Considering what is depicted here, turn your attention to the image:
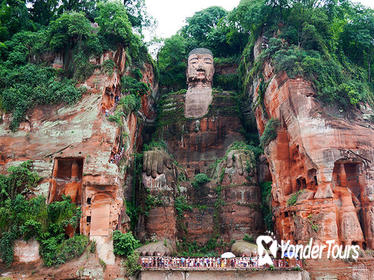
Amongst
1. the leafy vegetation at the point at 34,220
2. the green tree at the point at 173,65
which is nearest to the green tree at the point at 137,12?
the green tree at the point at 173,65

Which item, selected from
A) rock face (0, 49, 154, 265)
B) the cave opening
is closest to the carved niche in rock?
rock face (0, 49, 154, 265)

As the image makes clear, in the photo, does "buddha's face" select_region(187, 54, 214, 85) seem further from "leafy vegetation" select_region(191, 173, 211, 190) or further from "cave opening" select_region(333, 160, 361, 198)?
"cave opening" select_region(333, 160, 361, 198)

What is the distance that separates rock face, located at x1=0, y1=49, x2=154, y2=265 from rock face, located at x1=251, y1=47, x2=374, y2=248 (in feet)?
37.8

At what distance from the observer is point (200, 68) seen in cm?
3831

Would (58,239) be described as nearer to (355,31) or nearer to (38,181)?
(38,181)

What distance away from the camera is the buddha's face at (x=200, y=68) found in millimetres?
38156

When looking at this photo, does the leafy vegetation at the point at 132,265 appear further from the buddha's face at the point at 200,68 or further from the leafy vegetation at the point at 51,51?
the buddha's face at the point at 200,68

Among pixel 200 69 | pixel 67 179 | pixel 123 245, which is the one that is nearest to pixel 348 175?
pixel 123 245

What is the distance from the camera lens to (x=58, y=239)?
2253 cm

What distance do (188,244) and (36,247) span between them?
11713mm

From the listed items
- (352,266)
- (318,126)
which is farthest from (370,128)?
(352,266)

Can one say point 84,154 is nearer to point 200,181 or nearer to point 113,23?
point 113,23

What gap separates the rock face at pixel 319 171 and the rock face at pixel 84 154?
11.5 metres

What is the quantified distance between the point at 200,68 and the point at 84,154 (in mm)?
17713
